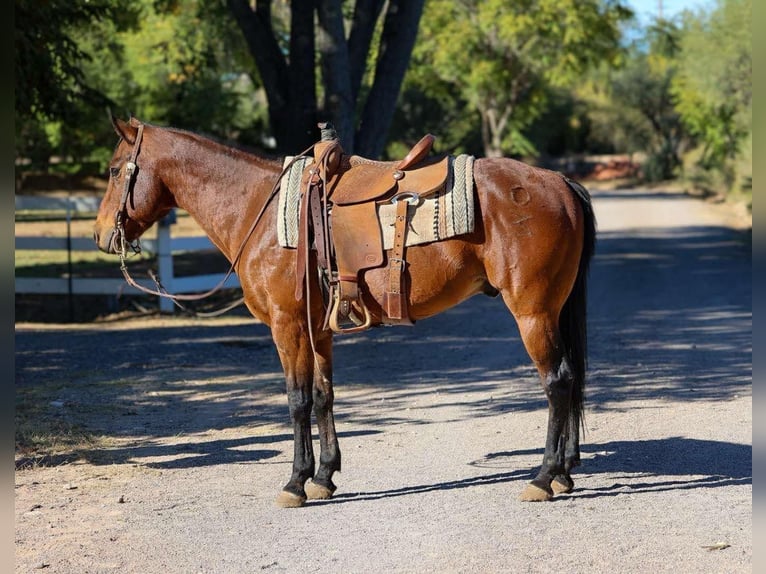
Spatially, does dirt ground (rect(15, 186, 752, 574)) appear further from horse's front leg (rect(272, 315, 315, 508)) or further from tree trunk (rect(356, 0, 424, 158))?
tree trunk (rect(356, 0, 424, 158))

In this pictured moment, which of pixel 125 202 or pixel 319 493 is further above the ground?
pixel 125 202

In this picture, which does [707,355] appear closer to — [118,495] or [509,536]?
[509,536]

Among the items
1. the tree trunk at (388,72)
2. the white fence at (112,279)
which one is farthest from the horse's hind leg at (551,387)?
the white fence at (112,279)

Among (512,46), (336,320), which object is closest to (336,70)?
(336,320)

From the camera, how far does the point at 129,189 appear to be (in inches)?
246

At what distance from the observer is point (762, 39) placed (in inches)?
133

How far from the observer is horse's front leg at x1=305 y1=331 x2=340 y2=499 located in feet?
20.2

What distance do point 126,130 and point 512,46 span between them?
3345cm

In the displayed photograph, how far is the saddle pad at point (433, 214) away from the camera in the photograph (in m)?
5.82

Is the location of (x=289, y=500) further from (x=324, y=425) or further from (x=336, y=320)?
(x=336, y=320)

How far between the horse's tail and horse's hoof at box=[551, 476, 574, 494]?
37cm

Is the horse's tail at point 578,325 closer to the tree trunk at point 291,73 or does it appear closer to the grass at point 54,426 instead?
the grass at point 54,426

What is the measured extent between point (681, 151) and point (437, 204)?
61167 mm

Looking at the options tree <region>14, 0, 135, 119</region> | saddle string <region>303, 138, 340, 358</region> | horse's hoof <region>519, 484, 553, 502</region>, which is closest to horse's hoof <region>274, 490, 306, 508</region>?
saddle string <region>303, 138, 340, 358</region>
